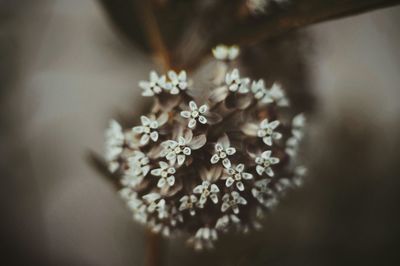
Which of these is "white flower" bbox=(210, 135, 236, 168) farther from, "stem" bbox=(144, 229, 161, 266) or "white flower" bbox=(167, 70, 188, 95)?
"stem" bbox=(144, 229, 161, 266)

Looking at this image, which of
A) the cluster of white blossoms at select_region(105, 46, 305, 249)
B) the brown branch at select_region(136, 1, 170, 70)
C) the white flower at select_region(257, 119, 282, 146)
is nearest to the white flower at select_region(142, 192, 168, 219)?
the cluster of white blossoms at select_region(105, 46, 305, 249)

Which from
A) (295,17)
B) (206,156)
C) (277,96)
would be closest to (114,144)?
(206,156)

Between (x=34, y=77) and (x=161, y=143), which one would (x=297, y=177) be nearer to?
(x=161, y=143)

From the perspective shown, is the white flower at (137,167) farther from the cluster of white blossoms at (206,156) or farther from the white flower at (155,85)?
the white flower at (155,85)

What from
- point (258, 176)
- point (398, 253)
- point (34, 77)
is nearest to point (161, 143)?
point (258, 176)

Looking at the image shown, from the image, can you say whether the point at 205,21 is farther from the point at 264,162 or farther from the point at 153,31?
the point at 264,162

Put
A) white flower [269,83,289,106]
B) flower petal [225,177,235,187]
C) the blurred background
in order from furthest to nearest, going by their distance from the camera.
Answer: the blurred background
white flower [269,83,289,106]
flower petal [225,177,235,187]
